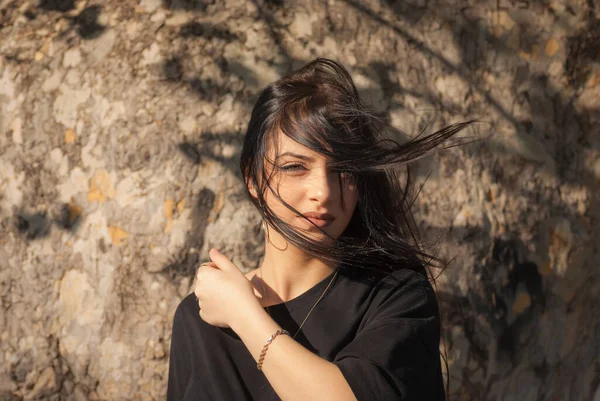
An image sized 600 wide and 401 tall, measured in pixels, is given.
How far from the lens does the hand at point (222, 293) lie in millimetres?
1974

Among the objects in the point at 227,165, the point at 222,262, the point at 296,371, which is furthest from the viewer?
the point at 227,165

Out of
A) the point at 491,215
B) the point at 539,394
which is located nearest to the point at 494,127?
the point at 491,215

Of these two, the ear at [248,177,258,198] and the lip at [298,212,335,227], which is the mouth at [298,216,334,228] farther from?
the ear at [248,177,258,198]

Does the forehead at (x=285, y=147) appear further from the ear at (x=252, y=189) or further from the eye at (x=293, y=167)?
the ear at (x=252, y=189)

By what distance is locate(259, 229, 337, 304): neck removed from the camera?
7.16 ft

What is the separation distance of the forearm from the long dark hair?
1.07ft

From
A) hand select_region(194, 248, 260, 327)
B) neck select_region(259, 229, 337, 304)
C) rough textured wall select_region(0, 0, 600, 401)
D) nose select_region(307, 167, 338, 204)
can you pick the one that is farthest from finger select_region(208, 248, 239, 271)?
rough textured wall select_region(0, 0, 600, 401)

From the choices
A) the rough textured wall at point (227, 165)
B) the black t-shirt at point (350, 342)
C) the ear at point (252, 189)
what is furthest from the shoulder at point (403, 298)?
the rough textured wall at point (227, 165)

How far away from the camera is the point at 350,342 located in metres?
2.03

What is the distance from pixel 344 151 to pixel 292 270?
408 mm

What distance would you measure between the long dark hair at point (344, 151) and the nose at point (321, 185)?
0.03 meters

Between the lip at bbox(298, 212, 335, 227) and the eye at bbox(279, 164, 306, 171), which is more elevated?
the eye at bbox(279, 164, 306, 171)

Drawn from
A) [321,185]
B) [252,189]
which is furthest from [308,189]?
[252,189]

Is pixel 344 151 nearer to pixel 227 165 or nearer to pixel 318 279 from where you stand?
pixel 318 279
